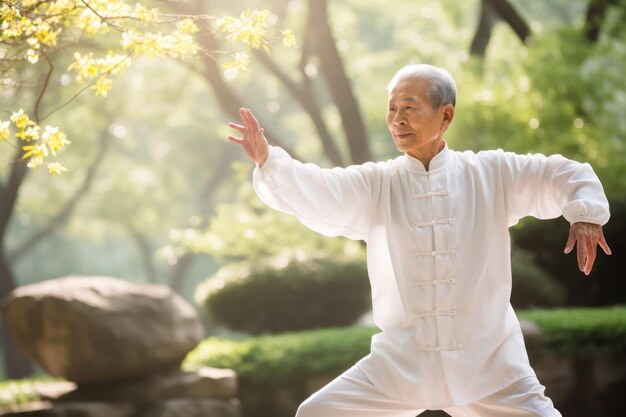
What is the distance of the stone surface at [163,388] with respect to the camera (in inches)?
345

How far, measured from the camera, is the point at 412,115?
159 inches

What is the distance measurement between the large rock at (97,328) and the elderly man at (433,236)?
482 cm

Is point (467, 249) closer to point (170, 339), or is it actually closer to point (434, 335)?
point (434, 335)

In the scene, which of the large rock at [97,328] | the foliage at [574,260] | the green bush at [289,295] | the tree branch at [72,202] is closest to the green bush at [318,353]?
the large rock at [97,328]

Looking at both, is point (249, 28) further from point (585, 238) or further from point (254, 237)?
point (254, 237)

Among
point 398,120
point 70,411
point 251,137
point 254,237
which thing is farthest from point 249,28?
point 254,237

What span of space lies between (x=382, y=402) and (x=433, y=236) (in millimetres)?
728

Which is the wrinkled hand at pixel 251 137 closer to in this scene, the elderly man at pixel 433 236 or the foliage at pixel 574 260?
the elderly man at pixel 433 236

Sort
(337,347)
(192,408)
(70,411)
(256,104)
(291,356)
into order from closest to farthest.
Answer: (70,411)
(192,408)
(337,347)
(291,356)
(256,104)

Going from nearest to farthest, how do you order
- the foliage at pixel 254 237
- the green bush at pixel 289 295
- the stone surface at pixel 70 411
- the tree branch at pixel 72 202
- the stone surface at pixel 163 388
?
1. the stone surface at pixel 70 411
2. the stone surface at pixel 163 388
3. the green bush at pixel 289 295
4. the foliage at pixel 254 237
5. the tree branch at pixel 72 202

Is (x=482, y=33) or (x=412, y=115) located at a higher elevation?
(x=482, y=33)

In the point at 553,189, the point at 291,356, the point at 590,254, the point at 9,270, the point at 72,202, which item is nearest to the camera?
the point at 590,254

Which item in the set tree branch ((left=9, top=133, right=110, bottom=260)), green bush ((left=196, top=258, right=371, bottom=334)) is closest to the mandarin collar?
green bush ((left=196, top=258, right=371, bottom=334))

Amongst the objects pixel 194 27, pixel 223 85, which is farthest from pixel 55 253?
pixel 194 27
